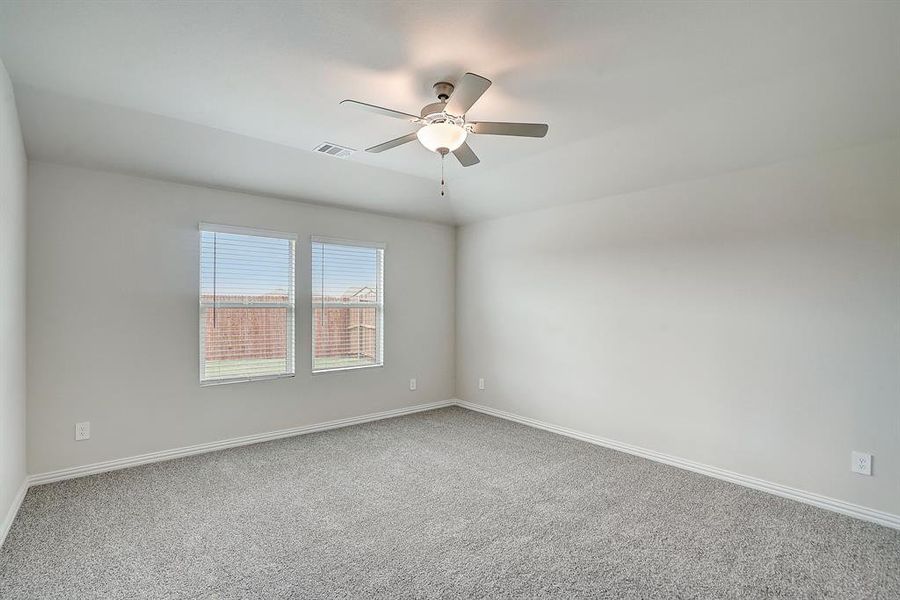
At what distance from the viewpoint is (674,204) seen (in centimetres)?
383

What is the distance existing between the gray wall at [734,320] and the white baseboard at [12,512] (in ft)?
13.4

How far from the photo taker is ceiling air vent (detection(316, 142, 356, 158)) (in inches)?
146

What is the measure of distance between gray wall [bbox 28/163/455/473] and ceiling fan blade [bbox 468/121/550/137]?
255cm

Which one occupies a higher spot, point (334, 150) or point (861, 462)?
point (334, 150)

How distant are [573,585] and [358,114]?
9.75 ft

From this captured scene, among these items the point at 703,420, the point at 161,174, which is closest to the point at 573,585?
the point at 703,420

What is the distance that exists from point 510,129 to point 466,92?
0.41 metres

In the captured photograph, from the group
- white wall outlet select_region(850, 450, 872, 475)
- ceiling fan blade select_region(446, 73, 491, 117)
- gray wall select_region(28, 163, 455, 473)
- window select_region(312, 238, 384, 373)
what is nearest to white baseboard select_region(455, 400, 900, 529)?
white wall outlet select_region(850, 450, 872, 475)

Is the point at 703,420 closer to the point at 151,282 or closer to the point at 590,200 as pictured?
the point at 590,200

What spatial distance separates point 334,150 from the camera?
12.5 feet

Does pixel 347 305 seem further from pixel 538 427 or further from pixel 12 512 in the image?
pixel 12 512

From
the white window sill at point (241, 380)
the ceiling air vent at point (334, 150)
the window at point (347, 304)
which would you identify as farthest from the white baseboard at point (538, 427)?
the ceiling air vent at point (334, 150)

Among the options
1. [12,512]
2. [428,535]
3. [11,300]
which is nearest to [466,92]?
[428,535]

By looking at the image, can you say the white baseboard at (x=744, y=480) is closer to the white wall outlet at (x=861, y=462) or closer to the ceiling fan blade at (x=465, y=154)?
the white wall outlet at (x=861, y=462)
